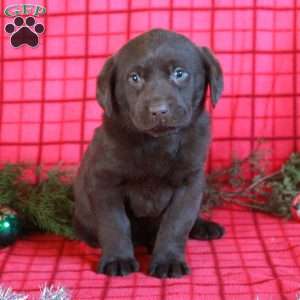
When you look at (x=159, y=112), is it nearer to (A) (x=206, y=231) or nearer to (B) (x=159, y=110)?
(B) (x=159, y=110)

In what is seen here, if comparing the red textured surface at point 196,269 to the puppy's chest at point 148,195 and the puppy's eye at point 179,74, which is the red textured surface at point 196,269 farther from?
the puppy's eye at point 179,74

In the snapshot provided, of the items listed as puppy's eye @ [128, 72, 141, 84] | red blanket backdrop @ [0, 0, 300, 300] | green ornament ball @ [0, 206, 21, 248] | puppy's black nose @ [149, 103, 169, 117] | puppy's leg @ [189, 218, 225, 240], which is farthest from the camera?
red blanket backdrop @ [0, 0, 300, 300]

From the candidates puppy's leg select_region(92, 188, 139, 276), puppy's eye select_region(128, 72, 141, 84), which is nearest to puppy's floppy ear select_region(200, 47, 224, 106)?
puppy's eye select_region(128, 72, 141, 84)

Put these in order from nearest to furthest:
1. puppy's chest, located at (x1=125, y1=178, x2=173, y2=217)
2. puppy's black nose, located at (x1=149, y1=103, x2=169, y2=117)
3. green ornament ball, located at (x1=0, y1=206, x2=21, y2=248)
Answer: puppy's black nose, located at (x1=149, y1=103, x2=169, y2=117)
puppy's chest, located at (x1=125, y1=178, x2=173, y2=217)
green ornament ball, located at (x1=0, y1=206, x2=21, y2=248)

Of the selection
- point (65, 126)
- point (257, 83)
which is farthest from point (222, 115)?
point (65, 126)

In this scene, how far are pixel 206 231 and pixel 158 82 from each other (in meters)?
0.76

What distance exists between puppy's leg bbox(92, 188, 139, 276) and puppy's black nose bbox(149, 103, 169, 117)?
1.17 feet

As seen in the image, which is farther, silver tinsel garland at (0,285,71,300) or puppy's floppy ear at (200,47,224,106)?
puppy's floppy ear at (200,47,224,106)

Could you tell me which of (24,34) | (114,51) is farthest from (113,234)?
(24,34)

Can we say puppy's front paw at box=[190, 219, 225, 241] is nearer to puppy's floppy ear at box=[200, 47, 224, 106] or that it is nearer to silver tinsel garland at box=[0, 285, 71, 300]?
puppy's floppy ear at box=[200, 47, 224, 106]

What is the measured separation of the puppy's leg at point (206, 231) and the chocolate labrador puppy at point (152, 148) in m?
0.26

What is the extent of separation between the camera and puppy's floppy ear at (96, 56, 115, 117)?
223cm

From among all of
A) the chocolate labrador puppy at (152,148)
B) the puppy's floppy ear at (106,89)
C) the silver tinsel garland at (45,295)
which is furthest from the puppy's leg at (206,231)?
the silver tinsel garland at (45,295)

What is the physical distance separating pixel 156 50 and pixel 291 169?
1151 mm
